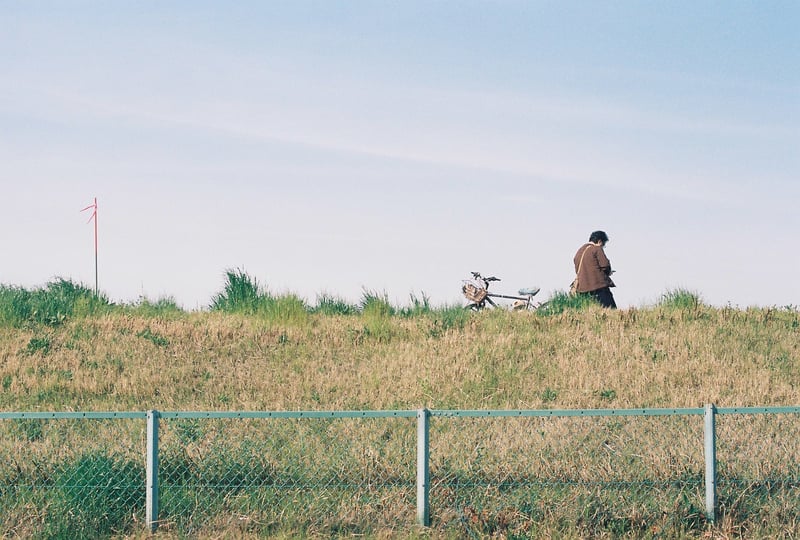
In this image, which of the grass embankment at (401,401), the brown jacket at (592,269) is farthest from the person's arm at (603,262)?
the grass embankment at (401,401)

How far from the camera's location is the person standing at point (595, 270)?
18.1 metres

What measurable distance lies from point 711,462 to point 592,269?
33.8 ft

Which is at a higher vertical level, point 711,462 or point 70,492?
point 711,462

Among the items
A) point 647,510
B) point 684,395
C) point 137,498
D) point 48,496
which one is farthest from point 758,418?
point 48,496

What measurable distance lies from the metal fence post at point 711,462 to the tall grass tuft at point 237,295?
1254 centimetres

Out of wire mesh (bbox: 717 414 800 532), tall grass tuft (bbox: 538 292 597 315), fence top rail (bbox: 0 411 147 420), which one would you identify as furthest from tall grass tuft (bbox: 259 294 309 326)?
fence top rail (bbox: 0 411 147 420)

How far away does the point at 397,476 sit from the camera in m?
9.68

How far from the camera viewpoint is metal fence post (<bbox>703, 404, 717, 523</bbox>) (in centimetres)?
833

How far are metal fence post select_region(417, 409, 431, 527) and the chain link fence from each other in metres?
0.01

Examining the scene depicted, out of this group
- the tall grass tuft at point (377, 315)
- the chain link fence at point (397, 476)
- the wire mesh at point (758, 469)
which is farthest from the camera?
the tall grass tuft at point (377, 315)

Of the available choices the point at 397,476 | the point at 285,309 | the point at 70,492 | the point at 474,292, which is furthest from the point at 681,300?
the point at 70,492

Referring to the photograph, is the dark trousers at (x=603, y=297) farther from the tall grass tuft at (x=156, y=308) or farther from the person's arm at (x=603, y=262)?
the tall grass tuft at (x=156, y=308)

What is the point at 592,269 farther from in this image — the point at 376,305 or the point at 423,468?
the point at 423,468

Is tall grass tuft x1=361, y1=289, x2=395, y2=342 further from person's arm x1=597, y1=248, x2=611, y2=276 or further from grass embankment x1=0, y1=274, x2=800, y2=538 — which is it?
person's arm x1=597, y1=248, x2=611, y2=276
